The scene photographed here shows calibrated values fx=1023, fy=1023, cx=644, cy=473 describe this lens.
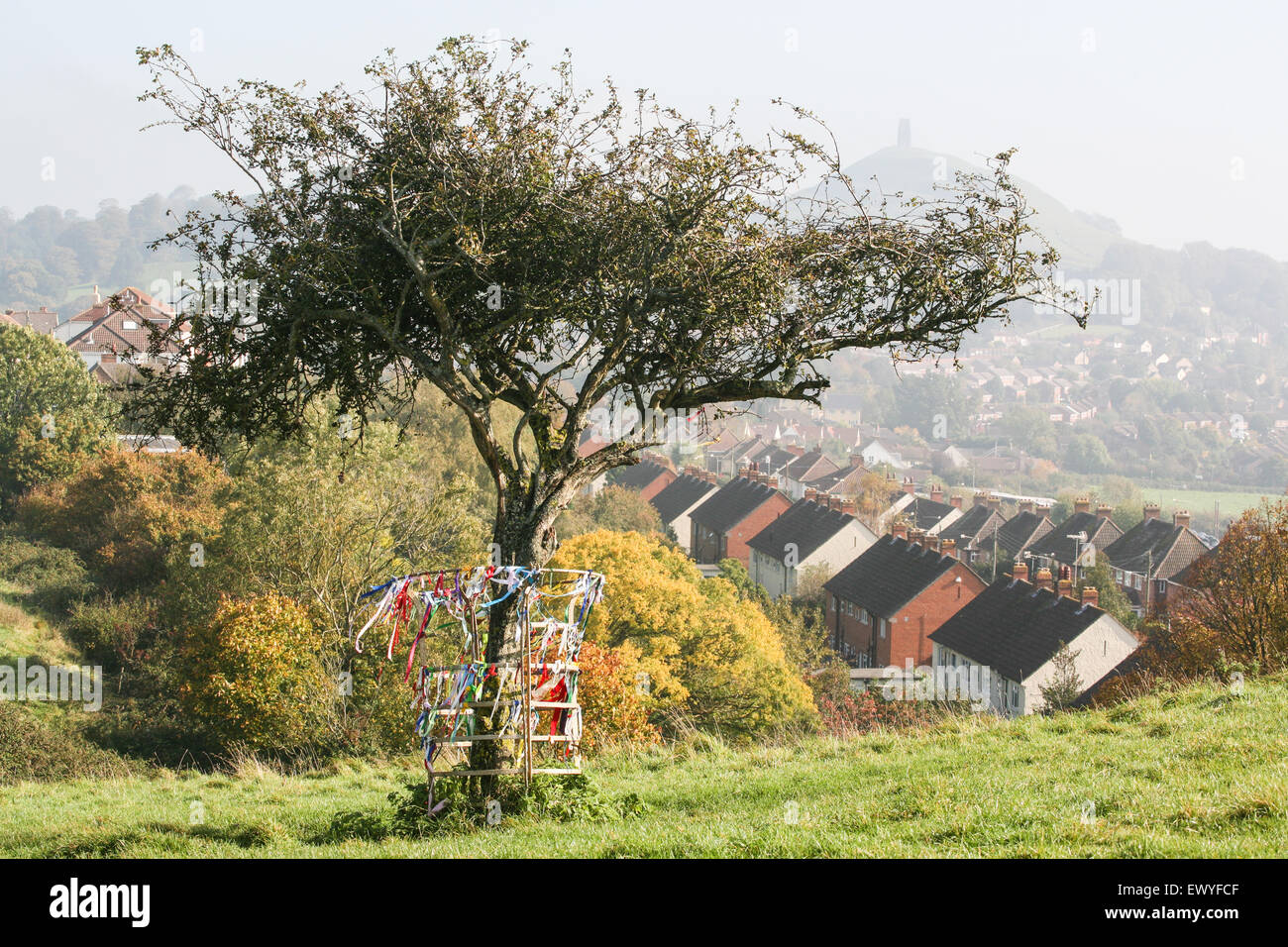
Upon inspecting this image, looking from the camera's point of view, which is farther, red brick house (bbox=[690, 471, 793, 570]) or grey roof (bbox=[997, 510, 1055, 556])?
grey roof (bbox=[997, 510, 1055, 556])

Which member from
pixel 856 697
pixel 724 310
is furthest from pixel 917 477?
pixel 724 310

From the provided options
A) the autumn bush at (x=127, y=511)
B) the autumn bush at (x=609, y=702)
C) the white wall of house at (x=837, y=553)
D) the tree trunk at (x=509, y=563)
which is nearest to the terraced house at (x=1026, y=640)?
the white wall of house at (x=837, y=553)


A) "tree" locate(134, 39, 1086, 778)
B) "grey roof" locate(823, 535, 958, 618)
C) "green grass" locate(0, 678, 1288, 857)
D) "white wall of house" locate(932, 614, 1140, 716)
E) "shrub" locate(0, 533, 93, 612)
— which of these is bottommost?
"white wall of house" locate(932, 614, 1140, 716)

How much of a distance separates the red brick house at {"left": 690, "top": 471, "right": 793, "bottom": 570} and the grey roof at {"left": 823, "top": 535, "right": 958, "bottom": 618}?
1543 cm

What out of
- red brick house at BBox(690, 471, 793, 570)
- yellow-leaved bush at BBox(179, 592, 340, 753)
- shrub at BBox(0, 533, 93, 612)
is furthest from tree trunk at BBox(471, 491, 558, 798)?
red brick house at BBox(690, 471, 793, 570)

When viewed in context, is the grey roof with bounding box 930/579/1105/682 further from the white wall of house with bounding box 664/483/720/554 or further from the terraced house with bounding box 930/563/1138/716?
the white wall of house with bounding box 664/483/720/554

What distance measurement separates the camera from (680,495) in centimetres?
9431

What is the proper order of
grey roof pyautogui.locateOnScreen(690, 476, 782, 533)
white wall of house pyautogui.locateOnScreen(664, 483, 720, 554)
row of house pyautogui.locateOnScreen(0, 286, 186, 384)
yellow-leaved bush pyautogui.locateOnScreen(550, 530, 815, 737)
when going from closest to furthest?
1. yellow-leaved bush pyautogui.locateOnScreen(550, 530, 815, 737)
2. row of house pyautogui.locateOnScreen(0, 286, 186, 384)
3. grey roof pyautogui.locateOnScreen(690, 476, 782, 533)
4. white wall of house pyautogui.locateOnScreen(664, 483, 720, 554)

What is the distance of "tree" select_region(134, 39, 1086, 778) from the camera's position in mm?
9641

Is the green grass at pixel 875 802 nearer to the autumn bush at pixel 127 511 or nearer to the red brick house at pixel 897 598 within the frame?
the autumn bush at pixel 127 511

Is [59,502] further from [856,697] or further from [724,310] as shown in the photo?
[724,310]

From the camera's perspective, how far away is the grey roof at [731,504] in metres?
80.1

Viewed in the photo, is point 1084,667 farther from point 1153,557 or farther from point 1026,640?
point 1153,557
